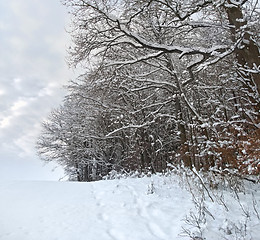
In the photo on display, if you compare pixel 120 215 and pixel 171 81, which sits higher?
pixel 171 81

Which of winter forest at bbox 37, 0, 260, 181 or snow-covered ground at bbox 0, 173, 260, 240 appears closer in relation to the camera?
snow-covered ground at bbox 0, 173, 260, 240

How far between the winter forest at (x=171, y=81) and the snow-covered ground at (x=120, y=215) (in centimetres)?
95

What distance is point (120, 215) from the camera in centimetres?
382

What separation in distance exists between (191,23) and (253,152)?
404 cm

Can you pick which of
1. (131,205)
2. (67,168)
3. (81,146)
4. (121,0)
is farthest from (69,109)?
(131,205)

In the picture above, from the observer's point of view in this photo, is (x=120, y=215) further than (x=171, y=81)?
No

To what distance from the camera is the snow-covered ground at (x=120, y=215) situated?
298cm

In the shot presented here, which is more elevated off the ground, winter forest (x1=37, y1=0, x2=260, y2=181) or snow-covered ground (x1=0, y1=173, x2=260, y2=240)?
winter forest (x1=37, y1=0, x2=260, y2=181)

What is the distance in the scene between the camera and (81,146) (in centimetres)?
1906

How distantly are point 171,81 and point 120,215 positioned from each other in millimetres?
8785

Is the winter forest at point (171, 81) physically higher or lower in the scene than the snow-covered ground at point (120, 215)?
higher

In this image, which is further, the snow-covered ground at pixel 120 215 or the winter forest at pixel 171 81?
the winter forest at pixel 171 81

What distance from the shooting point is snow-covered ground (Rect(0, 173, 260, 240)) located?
9.77 ft

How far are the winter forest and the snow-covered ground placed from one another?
945 mm
